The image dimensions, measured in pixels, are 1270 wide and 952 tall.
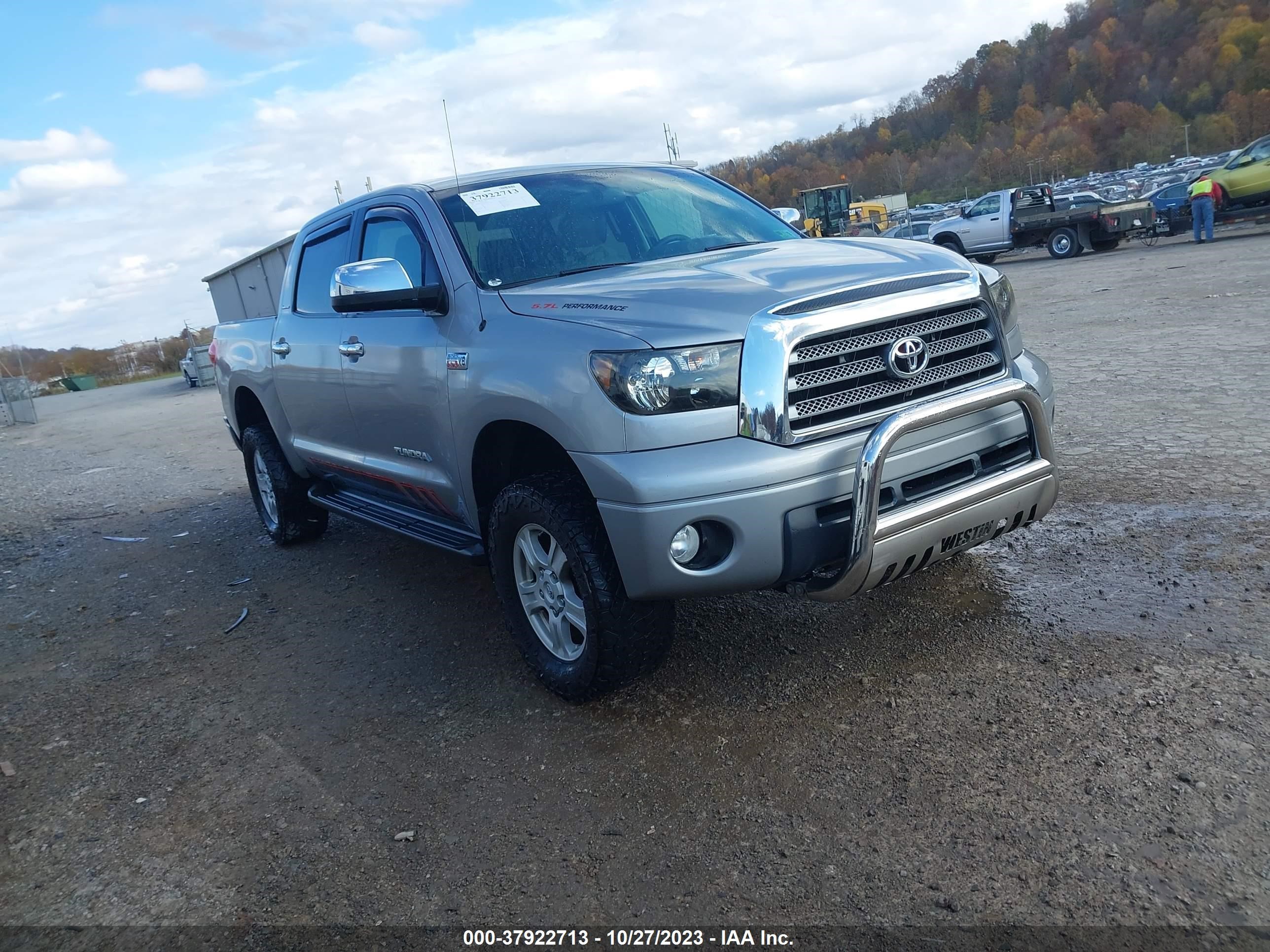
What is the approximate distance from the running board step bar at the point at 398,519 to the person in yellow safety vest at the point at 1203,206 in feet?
65.1

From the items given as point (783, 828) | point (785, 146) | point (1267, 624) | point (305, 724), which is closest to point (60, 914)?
point (305, 724)

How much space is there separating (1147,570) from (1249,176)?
19631mm

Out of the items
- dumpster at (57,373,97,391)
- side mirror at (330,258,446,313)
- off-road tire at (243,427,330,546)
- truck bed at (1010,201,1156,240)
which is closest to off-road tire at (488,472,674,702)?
side mirror at (330,258,446,313)

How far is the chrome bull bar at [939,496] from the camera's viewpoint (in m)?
3.06

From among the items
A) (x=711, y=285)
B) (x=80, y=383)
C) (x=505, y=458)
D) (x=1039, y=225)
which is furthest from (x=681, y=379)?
(x=80, y=383)

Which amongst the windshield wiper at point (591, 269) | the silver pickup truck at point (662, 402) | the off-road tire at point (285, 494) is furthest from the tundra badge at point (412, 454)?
the off-road tire at point (285, 494)

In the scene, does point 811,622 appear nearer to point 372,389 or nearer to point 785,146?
point 372,389

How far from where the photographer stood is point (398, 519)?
16.0ft

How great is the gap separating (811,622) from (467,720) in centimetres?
145

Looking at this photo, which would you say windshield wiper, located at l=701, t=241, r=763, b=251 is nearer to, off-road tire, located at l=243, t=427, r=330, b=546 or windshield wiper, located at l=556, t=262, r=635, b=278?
windshield wiper, located at l=556, t=262, r=635, b=278

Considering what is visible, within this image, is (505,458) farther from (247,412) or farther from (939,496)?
(247,412)

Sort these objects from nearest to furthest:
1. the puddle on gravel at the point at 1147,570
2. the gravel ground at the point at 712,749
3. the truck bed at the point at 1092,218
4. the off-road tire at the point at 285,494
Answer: the gravel ground at the point at 712,749, the puddle on gravel at the point at 1147,570, the off-road tire at the point at 285,494, the truck bed at the point at 1092,218

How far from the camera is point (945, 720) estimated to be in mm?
3238

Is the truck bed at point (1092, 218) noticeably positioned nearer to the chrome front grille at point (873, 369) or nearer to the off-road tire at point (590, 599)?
the chrome front grille at point (873, 369)
